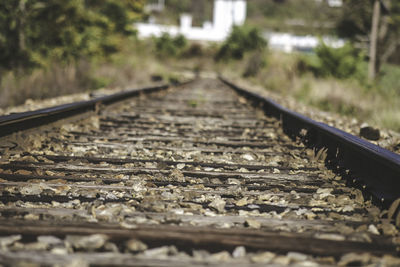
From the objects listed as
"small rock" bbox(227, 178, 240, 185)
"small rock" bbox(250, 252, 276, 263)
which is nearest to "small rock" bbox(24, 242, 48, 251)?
"small rock" bbox(250, 252, 276, 263)

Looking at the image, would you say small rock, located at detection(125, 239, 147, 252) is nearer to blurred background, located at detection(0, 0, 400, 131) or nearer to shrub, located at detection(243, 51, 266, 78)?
blurred background, located at detection(0, 0, 400, 131)

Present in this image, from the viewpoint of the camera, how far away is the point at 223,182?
2457 millimetres

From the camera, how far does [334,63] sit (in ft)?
52.2

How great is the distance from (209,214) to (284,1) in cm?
10055

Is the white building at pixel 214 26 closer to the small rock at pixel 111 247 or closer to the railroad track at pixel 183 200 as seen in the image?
the railroad track at pixel 183 200

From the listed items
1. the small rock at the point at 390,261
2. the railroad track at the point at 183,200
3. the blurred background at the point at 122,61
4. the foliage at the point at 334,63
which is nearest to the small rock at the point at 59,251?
the railroad track at the point at 183,200

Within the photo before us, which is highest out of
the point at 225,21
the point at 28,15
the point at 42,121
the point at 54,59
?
the point at 225,21

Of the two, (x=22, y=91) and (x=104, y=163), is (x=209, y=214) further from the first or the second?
(x=22, y=91)

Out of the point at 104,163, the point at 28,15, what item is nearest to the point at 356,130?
the point at 104,163

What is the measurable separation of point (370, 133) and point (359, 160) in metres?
1.98

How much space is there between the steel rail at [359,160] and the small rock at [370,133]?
0.96 m

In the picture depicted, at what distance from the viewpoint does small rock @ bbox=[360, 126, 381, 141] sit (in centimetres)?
414

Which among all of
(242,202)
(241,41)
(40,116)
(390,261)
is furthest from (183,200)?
(241,41)

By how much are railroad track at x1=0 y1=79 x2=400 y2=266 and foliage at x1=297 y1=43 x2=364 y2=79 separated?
1294 cm
